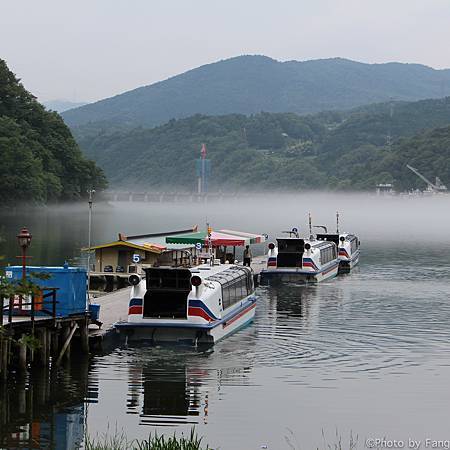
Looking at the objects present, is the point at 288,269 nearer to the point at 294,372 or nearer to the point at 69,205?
the point at 294,372

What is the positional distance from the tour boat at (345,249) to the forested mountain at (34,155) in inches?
2644

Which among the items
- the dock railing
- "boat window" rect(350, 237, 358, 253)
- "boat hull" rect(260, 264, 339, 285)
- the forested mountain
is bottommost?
"boat hull" rect(260, 264, 339, 285)

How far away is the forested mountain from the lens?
490 ft

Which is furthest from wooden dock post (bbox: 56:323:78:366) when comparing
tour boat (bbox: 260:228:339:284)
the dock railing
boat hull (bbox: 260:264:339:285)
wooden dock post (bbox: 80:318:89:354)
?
boat hull (bbox: 260:264:339:285)

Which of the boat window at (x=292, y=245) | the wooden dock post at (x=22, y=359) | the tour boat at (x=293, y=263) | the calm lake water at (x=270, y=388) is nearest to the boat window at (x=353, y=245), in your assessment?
the tour boat at (x=293, y=263)

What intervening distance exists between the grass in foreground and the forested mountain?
120 metres

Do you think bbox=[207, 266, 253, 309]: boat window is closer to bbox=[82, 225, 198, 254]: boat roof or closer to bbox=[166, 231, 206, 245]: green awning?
bbox=[82, 225, 198, 254]: boat roof

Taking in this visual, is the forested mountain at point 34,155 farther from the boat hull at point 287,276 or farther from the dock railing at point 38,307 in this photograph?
the dock railing at point 38,307

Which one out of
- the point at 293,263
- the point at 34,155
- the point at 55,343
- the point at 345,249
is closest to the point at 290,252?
the point at 293,263

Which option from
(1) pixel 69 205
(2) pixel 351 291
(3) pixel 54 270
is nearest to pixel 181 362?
(3) pixel 54 270

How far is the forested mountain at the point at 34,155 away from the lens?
149 meters

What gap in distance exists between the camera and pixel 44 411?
33.8m

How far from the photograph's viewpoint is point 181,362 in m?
41.1

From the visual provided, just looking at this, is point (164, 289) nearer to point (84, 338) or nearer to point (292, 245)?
point (84, 338)
